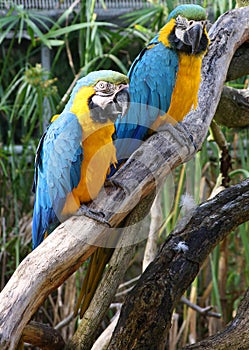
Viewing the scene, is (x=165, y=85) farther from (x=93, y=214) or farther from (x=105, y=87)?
(x=93, y=214)

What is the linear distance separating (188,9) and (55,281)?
30.1 inches

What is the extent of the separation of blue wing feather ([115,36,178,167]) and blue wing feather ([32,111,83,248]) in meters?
0.20

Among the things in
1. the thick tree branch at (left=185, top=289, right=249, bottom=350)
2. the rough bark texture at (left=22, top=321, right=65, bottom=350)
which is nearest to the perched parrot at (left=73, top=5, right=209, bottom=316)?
the rough bark texture at (left=22, top=321, right=65, bottom=350)

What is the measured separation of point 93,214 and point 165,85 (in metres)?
0.47

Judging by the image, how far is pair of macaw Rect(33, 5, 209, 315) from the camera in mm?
1271

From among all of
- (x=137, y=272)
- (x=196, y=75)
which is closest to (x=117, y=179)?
(x=196, y=75)

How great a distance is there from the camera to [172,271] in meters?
1.48

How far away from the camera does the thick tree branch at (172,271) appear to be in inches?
55.8

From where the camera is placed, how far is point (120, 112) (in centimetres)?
127

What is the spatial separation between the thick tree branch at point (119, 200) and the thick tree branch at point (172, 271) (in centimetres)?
19

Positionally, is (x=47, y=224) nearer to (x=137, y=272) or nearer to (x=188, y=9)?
(x=188, y=9)

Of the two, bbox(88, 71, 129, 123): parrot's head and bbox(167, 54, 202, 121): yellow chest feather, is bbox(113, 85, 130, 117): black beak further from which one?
bbox(167, 54, 202, 121): yellow chest feather

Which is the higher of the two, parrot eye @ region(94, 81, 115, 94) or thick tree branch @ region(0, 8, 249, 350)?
parrot eye @ region(94, 81, 115, 94)

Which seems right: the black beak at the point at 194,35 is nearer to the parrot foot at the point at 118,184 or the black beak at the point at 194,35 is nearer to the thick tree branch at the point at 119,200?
the thick tree branch at the point at 119,200
